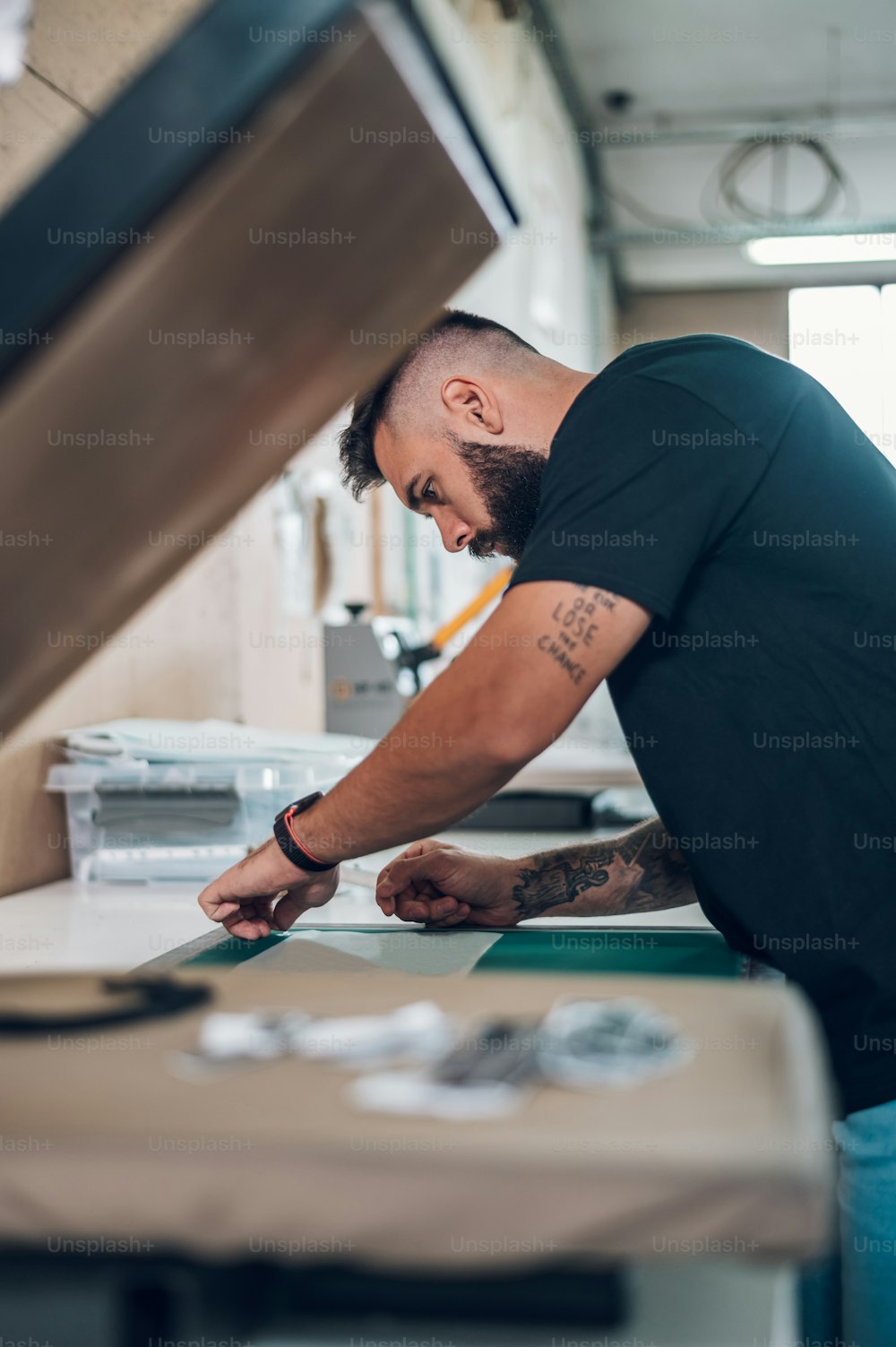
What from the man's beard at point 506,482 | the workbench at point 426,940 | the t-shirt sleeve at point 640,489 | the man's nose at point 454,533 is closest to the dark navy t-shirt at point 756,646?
the t-shirt sleeve at point 640,489

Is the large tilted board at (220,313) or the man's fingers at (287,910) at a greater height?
the large tilted board at (220,313)

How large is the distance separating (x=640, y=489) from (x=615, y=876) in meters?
0.57

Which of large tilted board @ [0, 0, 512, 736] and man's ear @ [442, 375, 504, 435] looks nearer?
large tilted board @ [0, 0, 512, 736]

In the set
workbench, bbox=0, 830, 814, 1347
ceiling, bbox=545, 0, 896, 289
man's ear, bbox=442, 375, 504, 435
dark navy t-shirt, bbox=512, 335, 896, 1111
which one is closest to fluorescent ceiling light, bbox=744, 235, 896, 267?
ceiling, bbox=545, 0, 896, 289

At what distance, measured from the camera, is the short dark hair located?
1.45 metres

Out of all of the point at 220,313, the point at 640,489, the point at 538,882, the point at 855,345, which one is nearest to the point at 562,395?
the point at 640,489

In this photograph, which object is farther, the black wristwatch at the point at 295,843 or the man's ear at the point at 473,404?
the man's ear at the point at 473,404

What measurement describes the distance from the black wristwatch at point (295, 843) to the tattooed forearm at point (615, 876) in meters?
0.33

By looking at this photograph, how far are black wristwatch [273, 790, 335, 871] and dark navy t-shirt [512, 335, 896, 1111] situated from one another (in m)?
0.32

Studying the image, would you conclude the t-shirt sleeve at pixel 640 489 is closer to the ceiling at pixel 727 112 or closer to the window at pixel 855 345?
the ceiling at pixel 727 112

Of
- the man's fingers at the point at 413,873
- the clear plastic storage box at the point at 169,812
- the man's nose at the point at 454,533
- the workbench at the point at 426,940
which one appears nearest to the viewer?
the workbench at the point at 426,940

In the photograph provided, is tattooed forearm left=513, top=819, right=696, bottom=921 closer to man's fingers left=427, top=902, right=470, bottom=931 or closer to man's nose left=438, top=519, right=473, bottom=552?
man's fingers left=427, top=902, right=470, bottom=931

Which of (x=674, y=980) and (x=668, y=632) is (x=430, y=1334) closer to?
(x=674, y=980)

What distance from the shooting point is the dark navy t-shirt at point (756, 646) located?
110 cm
